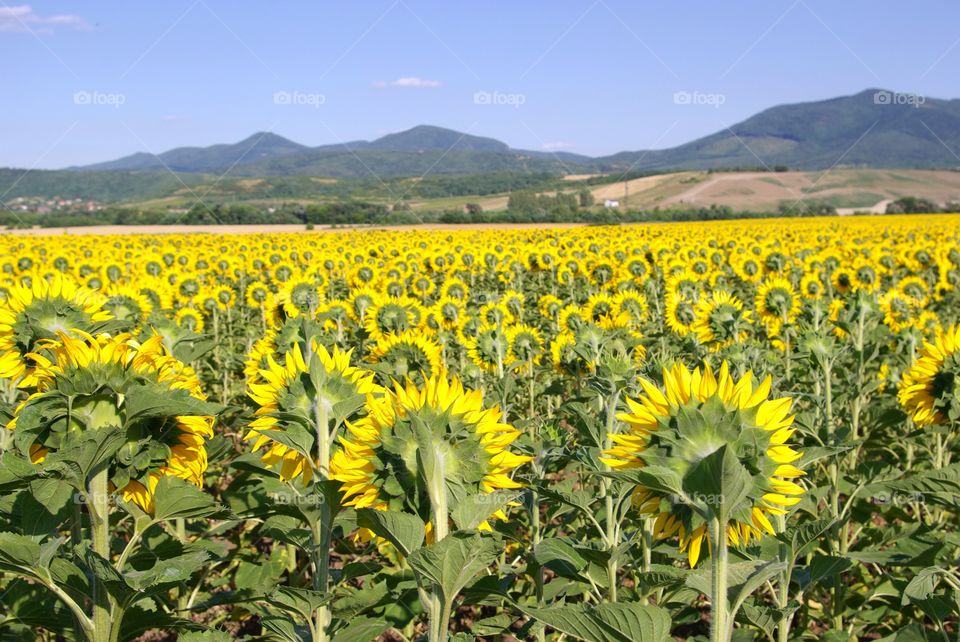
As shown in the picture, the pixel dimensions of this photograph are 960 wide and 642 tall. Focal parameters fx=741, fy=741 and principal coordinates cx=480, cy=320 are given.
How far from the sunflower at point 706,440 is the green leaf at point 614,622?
0.24 m

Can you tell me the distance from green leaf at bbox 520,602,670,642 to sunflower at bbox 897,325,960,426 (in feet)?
8.20

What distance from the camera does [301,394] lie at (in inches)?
88.4

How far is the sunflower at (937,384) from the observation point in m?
3.30

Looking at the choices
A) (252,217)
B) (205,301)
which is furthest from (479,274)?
(252,217)

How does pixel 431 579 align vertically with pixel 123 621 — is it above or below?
above

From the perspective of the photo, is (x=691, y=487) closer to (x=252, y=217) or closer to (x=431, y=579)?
(x=431, y=579)

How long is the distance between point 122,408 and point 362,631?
0.87 m

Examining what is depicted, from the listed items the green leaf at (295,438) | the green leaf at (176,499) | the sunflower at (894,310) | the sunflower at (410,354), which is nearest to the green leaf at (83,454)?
the green leaf at (176,499)

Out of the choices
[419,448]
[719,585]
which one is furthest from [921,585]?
[419,448]

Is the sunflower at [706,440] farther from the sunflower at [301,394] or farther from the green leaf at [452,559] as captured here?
the sunflower at [301,394]

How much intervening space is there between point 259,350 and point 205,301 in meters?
7.05

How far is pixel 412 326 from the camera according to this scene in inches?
264

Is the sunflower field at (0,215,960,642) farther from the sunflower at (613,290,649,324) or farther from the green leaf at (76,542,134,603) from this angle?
the sunflower at (613,290,649,324)

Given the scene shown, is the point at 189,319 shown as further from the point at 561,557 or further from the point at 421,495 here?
the point at 421,495
